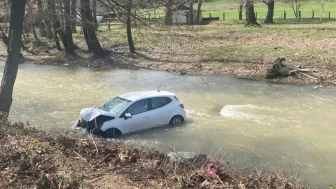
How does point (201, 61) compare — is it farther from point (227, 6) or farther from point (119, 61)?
point (227, 6)

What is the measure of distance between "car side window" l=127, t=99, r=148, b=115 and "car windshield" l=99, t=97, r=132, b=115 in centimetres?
22

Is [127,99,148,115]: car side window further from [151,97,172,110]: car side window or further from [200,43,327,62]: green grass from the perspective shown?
[200,43,327,62]: green grass

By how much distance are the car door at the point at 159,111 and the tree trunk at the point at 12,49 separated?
18.9ft

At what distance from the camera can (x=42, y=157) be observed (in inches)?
342

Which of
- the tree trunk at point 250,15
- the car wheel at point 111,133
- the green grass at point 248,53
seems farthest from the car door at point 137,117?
the tree trunk at point 250,15

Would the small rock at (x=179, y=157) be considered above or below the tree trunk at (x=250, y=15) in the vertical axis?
below

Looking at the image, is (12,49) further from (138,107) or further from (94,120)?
(138,107)

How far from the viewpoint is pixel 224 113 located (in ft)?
67.6

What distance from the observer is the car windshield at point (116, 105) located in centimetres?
1720

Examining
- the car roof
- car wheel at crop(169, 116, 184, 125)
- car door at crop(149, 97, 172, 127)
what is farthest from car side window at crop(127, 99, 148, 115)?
car wheel at crop(169, 116, 184, 125)

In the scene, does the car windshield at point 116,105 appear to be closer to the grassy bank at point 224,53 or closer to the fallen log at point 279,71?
the grassy bank at point 224,53

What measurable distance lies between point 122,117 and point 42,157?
837cm

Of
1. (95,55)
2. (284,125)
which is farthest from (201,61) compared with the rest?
(284,125)

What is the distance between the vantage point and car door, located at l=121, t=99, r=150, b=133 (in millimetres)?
17094
